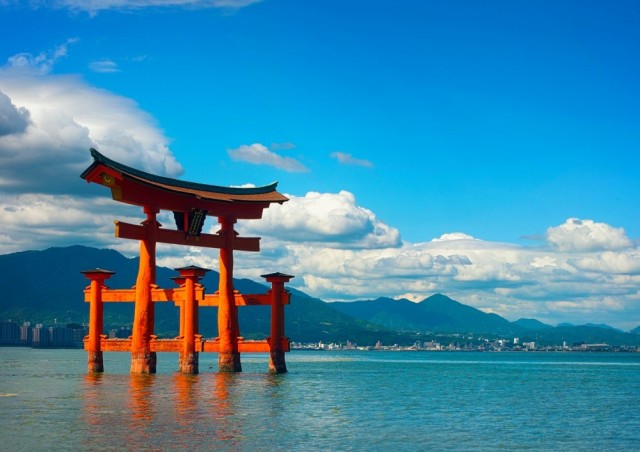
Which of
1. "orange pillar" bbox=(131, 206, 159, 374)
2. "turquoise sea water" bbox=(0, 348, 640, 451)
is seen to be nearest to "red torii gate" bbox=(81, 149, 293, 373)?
"orange pillar" bbox=(131, 206, 159, 374)

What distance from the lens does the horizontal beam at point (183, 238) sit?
48875 mm

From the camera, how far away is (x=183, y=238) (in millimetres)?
54406

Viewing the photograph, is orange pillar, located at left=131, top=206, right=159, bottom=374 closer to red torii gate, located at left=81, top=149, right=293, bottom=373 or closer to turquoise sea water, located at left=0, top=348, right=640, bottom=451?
red torii gate, located at left=81, top=149, right=293, bottom=373

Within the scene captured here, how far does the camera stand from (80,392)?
4375 centimetres

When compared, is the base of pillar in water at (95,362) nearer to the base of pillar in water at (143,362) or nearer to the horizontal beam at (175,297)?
the horizontal beam at (175,297)

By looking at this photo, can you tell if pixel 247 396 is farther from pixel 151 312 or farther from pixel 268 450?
pixel 268 450

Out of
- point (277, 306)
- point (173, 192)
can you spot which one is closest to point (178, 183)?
point (173, 192)

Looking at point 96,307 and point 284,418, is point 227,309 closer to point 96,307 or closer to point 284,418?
point 96,307

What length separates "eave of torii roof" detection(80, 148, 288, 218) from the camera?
4881 centimetres

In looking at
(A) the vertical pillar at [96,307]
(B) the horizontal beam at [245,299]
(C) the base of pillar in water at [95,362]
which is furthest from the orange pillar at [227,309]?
(C) the base of pillar in water at [95,362]

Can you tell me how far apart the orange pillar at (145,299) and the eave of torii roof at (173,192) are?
1375mm

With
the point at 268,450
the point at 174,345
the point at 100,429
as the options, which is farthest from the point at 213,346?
the point at 268,450

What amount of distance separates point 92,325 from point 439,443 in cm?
3248

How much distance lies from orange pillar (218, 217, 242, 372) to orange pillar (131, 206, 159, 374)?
539 cm
